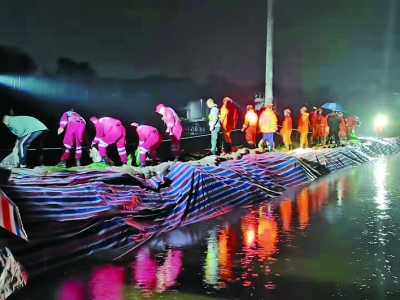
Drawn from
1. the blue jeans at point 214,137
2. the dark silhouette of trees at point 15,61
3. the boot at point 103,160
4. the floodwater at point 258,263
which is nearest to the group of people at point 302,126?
the blue jeans at point 214,137

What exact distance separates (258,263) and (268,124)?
1196 cm

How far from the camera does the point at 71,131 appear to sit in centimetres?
1112

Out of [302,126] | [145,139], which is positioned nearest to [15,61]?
[145,139]

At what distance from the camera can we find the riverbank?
5.68 metres

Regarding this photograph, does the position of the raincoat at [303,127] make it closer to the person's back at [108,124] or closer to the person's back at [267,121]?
the person's back at [267,121]

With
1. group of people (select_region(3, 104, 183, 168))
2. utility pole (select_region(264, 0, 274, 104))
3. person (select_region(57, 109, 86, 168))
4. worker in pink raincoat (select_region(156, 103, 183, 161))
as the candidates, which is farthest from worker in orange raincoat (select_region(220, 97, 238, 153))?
person (select_region(57, 109, 86, 168))

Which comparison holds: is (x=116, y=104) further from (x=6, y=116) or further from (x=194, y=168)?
(x=194, y=168)

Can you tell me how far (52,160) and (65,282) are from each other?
707cm

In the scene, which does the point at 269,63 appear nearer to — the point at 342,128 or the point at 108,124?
the point at 108,124

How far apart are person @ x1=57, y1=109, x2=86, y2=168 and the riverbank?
191 cm

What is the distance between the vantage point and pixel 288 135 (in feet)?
66.9

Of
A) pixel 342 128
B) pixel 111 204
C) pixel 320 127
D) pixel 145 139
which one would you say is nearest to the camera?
pixel 111 204

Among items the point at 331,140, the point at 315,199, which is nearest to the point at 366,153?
the point at 331,140

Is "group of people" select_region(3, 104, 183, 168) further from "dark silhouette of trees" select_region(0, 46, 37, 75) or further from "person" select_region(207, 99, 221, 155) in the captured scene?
"person" select_region(207, 99, 221, 155)
